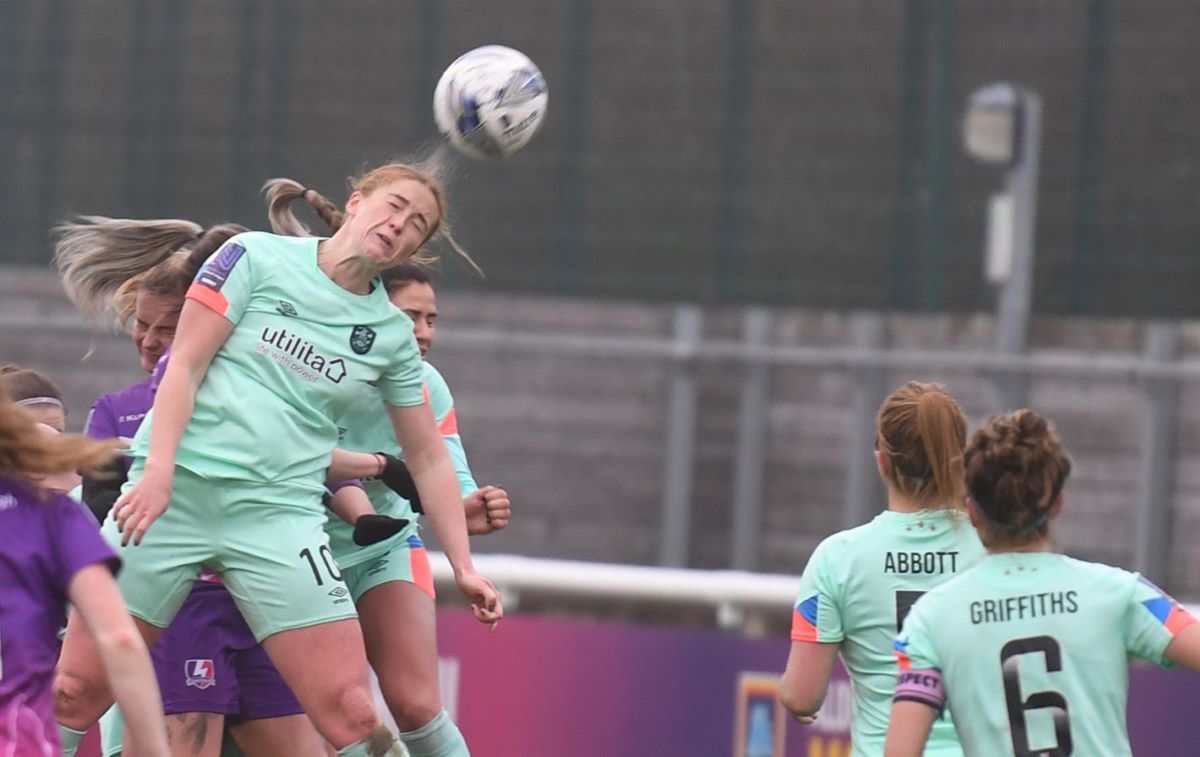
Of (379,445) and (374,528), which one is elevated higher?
(379,445)

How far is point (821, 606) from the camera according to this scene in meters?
4.20

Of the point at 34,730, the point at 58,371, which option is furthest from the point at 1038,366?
the point at 34,730

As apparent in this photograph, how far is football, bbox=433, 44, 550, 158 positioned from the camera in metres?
5.34

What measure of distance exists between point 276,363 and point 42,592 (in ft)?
4.52

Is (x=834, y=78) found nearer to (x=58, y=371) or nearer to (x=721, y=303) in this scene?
(x=721, y=303)

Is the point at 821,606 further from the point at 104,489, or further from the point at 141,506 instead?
the point at 104,489

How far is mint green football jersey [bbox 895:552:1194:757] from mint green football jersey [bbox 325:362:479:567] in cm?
174

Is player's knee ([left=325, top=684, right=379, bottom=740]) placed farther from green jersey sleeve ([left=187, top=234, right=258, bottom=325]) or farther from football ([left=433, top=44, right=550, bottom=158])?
football ([left=433, top=44, right=550, bottom=158])

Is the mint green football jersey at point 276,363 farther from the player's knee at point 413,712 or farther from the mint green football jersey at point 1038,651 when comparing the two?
the mint green football jersey at point 1038,651

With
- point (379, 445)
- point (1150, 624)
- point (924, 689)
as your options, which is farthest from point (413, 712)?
point (1150, 624)

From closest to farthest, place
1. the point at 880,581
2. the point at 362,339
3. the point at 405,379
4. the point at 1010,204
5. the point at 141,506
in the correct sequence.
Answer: the point at 880,581 → the point at 141,506 → the point at 362,339 → the point at 405,379 → the point at 1010,204

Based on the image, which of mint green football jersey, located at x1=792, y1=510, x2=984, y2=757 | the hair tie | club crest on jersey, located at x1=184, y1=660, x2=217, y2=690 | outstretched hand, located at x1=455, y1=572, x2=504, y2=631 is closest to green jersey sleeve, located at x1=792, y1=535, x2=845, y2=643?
mint green football jersey, located at x1=792, y1=510, x2=984, y2=757

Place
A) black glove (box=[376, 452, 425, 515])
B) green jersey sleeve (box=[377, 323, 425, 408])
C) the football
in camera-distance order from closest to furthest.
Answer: green jersey sleeve (box=[377, 323, 425, 408])
black glove (box=[376, 452, 425, 515])
the football

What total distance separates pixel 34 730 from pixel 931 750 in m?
1.82
